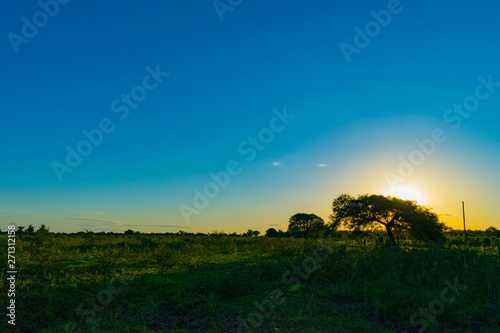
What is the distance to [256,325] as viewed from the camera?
24.6 ft

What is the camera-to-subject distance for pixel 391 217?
23.1 meters

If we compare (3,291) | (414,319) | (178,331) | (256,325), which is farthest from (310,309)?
(3,291)

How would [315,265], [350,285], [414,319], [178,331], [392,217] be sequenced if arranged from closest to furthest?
[178,331] < [414,319] < [350,285] < [315,265] < [392,217]

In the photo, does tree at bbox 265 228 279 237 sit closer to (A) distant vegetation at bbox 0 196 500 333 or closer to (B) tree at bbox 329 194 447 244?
(B) tree at bbox 329 194 447 244

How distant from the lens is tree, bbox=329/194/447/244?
22.2 metres

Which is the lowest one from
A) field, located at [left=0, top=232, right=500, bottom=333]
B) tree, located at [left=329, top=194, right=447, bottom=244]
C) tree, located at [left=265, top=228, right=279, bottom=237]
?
tree, located at [left=265, top=228, right=279, bottom=237]

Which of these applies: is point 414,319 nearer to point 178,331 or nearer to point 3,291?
point 178,331

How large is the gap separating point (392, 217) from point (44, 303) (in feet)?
68.6

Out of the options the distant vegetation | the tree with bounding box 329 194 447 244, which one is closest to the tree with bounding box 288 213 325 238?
the tree with bounding box 329 194 447 244

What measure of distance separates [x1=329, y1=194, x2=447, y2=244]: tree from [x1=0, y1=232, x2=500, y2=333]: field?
8.86 meters

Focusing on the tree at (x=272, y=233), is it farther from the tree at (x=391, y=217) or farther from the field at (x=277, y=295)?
the field at (x=277, y=295)

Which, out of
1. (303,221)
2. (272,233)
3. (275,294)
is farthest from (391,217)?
(303,221)

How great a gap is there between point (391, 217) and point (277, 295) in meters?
16.3

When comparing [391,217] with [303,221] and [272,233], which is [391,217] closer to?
[272,233]
